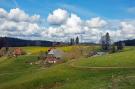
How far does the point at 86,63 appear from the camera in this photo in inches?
4006

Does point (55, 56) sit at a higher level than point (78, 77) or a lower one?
higher

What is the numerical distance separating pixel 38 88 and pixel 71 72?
18083 mm

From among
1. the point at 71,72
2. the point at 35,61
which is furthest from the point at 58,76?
the point at 35,61

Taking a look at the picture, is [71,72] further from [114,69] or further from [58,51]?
[58,51]

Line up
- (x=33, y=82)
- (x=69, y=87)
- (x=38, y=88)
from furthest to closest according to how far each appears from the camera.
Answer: (x=33, y=82) → (x=38, y=88) → (x=69, y=87)

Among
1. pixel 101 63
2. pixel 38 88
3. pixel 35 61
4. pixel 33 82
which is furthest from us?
pixel 35 61

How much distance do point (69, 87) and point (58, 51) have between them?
13689 centimetres

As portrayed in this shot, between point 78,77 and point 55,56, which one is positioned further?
point 55,56

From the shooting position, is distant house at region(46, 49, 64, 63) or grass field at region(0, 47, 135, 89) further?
distant house at region(46, 49, 64, 63)

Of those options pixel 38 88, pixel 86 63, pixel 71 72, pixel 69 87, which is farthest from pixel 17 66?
pixel 69 87

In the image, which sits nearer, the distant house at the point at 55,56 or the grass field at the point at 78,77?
the grass field at the point at 78,77

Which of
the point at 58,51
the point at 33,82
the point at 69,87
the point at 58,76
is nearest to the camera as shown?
the point at 69,87

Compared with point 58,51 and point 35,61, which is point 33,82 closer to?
point 35,61

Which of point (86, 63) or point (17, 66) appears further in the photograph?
point (17, 66)
